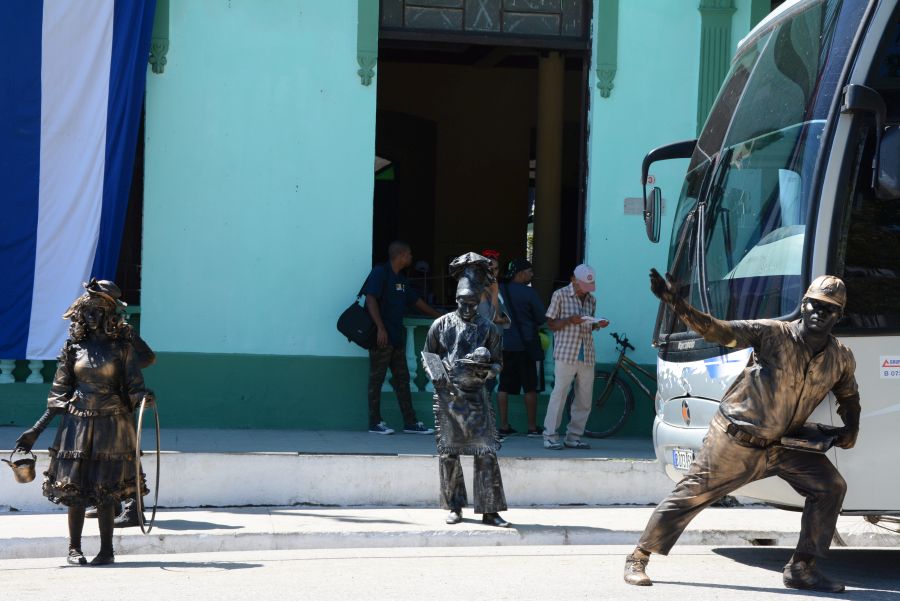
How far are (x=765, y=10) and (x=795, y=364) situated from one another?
7.59 metres

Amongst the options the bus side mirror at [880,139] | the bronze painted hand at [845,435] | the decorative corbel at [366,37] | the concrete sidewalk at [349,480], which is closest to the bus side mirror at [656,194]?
the concrete sidewalk at [349,480]

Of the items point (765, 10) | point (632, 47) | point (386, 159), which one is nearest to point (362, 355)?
point (632, 47)

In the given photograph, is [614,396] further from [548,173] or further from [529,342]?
[548,173]

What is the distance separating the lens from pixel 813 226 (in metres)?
7.19

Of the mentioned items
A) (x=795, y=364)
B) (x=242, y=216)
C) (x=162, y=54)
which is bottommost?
(x=795, y=364)

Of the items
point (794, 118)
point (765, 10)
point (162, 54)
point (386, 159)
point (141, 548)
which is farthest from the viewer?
point (386, 159)

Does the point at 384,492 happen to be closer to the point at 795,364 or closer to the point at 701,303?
the point at 701,303

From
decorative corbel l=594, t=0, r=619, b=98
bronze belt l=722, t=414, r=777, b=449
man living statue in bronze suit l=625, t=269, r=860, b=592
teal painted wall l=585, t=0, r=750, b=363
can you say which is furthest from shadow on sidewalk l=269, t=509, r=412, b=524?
decorative corbel l=594, t=0, r=619, b=98

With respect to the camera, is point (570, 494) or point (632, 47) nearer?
point (570, 494)

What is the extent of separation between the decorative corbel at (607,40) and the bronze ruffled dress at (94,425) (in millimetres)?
7255

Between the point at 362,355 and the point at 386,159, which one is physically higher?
the point at 386,159

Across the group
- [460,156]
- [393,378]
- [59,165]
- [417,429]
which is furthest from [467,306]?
[460,156]

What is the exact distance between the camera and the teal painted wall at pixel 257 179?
12766mm

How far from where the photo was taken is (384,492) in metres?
9.84
